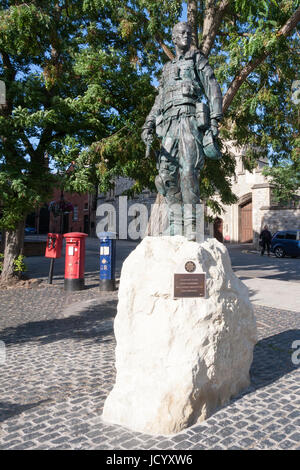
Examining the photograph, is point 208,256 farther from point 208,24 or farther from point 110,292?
point 208,24

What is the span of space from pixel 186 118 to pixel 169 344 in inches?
110

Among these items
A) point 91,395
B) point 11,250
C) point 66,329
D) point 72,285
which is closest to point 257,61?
point 72,285

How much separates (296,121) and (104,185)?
621cm

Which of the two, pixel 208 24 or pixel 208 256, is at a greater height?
pixel 208 24

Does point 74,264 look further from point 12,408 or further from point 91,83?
point 12,408

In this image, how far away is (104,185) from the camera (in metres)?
9.94

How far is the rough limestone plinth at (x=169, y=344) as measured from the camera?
2971 millimetres

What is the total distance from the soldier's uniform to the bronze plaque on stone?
4.30 ft

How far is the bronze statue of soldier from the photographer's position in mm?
4488

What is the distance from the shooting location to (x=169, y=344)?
3055 mm

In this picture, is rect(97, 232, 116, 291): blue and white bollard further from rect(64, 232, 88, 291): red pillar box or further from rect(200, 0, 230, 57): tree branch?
rect(200, 0, 230, 57): tree branch

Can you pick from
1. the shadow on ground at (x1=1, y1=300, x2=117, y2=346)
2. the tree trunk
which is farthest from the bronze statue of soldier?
the tree trunk
